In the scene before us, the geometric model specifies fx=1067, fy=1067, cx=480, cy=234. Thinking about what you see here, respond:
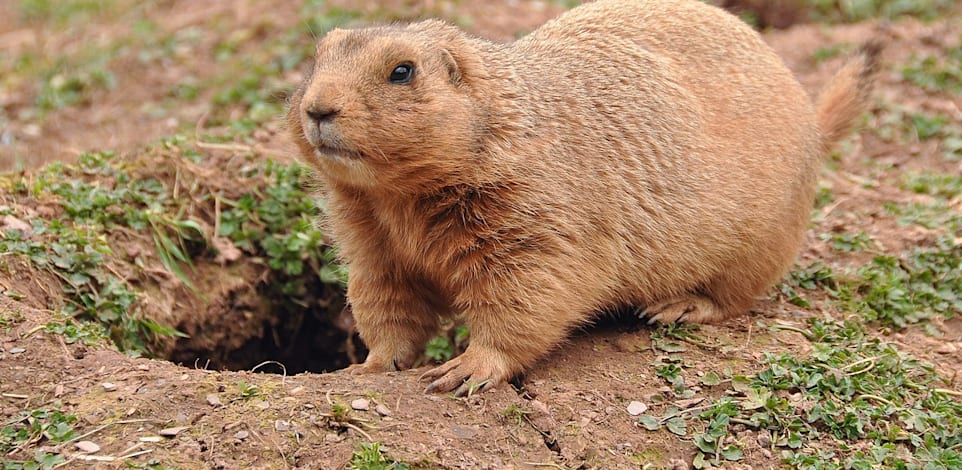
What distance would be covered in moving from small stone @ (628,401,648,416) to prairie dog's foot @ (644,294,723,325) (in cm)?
83

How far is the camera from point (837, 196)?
7578mm

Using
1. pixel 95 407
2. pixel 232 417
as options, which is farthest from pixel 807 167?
pixel 95 407

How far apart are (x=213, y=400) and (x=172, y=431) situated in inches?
10.9

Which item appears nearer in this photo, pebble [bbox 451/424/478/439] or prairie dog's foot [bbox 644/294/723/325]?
pebble [bbox 451/424/478/439]

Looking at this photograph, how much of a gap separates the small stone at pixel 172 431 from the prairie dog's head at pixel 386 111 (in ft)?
4.12

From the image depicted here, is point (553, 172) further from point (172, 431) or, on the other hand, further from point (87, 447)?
point (87, 447)

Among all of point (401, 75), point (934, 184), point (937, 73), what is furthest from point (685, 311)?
point (937, 73)

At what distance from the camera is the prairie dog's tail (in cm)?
658

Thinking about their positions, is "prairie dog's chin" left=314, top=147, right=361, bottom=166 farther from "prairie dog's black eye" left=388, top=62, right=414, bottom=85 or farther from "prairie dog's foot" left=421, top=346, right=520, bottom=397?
"prairie dog's foot" left=421, top=346, right=520, bottom=397

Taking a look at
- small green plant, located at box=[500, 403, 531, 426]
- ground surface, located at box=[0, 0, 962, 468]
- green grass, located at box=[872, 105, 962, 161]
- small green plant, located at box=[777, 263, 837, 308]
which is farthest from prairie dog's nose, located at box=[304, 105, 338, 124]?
green grass, located at box=[872, 105, 962, 161]

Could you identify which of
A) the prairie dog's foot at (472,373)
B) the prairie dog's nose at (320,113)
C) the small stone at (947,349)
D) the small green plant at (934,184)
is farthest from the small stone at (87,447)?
the small green plant at (934,184)

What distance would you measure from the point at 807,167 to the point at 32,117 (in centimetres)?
641

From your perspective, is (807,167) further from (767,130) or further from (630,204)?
(630,204)

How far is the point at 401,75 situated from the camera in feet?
15.2
